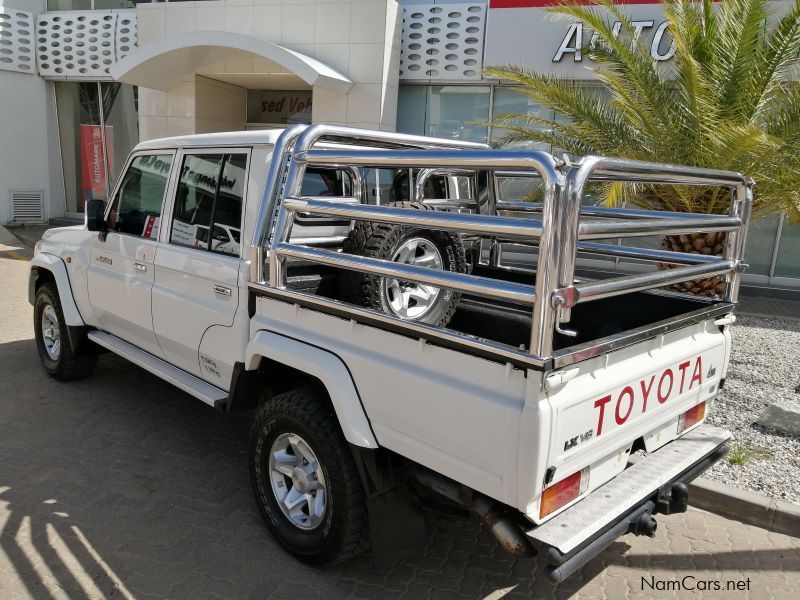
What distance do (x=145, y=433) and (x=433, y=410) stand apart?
2.91 m

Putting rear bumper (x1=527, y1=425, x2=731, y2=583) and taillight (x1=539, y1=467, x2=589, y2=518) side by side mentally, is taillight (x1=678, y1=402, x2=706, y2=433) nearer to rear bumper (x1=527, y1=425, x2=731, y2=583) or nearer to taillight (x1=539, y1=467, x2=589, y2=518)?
rear bumper (x1=527, y1=425, x2=731, y2=583)

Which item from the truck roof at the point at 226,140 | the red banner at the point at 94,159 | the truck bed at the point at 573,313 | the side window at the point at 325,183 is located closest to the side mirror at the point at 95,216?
the truck roof at the point at 226,140

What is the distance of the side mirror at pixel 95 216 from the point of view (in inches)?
178

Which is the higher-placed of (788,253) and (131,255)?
(131,255)

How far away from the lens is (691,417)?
10.5 ft

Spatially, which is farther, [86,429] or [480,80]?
[480,80]

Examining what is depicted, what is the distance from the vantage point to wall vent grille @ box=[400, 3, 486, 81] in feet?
37.0

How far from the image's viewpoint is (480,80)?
11562 mm

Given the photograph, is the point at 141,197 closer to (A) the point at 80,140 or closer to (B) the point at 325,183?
(B) the point at 325,183

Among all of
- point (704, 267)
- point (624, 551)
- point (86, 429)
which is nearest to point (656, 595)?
point (624, 551)

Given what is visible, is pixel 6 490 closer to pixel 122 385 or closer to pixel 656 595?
pixel 122 385

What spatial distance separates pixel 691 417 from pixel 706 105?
3.66 m

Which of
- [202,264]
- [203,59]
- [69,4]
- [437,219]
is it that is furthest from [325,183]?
[69,4]

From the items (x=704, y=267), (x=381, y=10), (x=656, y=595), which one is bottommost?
(x=656, y=595)
